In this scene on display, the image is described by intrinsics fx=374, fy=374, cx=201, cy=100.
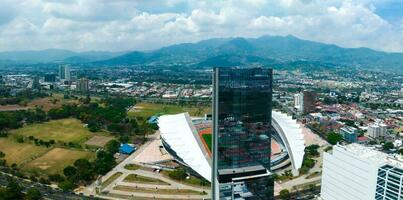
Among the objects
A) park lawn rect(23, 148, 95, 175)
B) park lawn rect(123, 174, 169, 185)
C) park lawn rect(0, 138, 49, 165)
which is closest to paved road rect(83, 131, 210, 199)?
park lawn rect(123, 174, 169, 185)

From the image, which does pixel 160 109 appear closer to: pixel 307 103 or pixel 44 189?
pixel 307 103

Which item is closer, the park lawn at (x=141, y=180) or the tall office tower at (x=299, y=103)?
the park lawn at (x=141, y=180)

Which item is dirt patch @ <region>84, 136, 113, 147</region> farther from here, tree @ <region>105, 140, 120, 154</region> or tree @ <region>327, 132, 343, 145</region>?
tree @ <region>327, 132, 343, 145</region>

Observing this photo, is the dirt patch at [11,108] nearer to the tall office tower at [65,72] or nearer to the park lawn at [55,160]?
the park lawn at [55,160]

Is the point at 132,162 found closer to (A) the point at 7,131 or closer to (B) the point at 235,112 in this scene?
(B) the point at 235,112

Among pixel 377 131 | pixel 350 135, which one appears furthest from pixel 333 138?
pixel 377 131

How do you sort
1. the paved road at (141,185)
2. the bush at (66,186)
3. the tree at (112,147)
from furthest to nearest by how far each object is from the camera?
the tree at (112,147) < the bush at (66,186) < the paved road at (141,185)

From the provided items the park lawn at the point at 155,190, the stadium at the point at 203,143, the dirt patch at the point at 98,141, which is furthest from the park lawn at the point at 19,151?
the stadium at the point at 203,143
